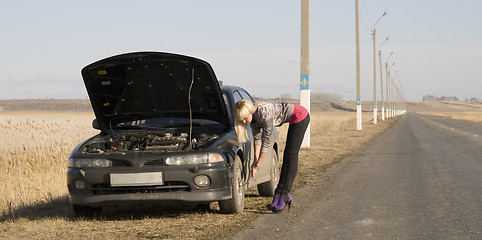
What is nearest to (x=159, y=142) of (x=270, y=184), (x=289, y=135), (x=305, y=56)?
(x=289, y=135)

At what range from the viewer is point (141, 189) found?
22.0 feet

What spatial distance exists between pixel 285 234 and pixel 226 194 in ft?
3.36

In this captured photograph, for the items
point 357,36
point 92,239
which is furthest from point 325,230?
point 357,36

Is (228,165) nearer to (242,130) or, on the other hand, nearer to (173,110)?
(242,130)

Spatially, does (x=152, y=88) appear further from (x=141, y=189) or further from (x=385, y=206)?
(x=385, y=206)

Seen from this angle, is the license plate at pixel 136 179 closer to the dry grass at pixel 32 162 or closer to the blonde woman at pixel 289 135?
the blonde woman at pixel 289 135

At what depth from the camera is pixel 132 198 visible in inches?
261

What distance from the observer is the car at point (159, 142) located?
6.63 m

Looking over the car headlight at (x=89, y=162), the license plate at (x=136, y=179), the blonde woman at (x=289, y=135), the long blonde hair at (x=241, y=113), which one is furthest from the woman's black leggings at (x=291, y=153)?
the car headlight at (x=89, y=162)

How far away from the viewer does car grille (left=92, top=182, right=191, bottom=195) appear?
6660mm

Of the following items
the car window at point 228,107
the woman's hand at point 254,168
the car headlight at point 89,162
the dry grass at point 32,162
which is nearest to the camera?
the car headlight at point 89,162

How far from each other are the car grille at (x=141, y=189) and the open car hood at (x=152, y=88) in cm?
125

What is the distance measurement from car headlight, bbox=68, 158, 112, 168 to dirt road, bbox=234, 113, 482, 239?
1.78 meters

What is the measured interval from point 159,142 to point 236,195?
3.73ft
